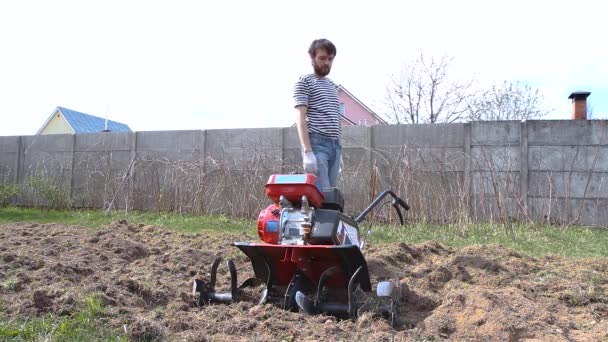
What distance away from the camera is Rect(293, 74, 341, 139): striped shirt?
386 cm

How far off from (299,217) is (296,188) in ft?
0.58

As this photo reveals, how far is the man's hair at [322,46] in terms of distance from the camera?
3764 mm

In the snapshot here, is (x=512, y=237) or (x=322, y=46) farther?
(x=512, y=237)

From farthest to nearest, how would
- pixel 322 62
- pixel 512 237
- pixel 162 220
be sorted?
pixel 162 220, pixel 512 237, pixel 322 62

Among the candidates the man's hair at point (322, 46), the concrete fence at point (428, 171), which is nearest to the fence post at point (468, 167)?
the concrete fence at point (428, 171)

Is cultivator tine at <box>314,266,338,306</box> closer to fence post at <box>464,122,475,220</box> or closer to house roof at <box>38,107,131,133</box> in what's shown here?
fence post at <box>464,122,475,220</box>

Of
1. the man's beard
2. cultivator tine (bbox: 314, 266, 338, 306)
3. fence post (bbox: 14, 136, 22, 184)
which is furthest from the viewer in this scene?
fence post (bbox: 14, 136, 22, 184)

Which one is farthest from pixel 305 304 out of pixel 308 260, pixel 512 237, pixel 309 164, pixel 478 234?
pixel 478 234

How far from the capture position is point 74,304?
305 cm

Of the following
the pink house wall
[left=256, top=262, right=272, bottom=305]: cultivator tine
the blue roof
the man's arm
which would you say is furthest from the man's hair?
the blue roof

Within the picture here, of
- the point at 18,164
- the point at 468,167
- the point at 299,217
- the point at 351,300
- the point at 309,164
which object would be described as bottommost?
the point at 351,300

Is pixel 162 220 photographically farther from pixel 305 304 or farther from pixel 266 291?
pixel 305 304

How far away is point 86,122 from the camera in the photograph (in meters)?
39.6

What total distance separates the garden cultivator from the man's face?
0.92 meters
